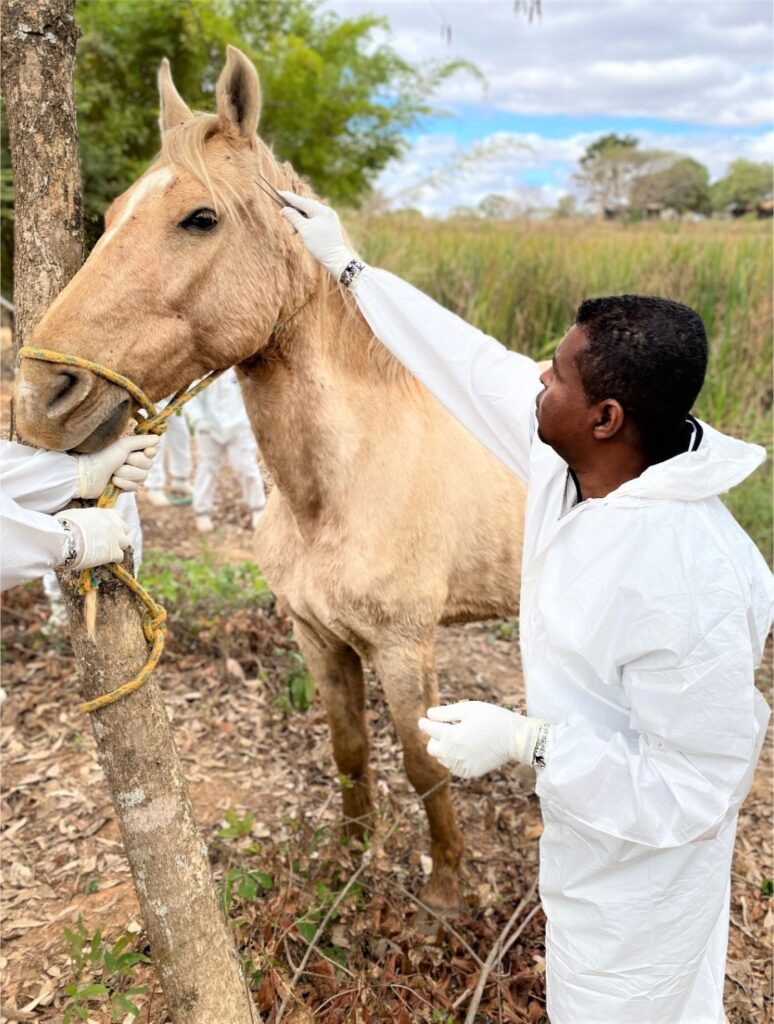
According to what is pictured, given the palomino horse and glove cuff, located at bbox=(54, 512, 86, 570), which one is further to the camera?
the palomino horse

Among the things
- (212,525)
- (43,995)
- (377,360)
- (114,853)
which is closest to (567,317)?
(212,525)

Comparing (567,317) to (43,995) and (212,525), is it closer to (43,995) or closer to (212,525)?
(212,525)

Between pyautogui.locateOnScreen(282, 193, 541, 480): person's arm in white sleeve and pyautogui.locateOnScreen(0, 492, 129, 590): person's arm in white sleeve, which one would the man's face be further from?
pyautogui.locateOnScreen(0, 492, 129, 590): person's arm in white sleeve

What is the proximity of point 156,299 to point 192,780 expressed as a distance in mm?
2313

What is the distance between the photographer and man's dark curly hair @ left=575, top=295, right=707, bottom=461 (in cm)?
135

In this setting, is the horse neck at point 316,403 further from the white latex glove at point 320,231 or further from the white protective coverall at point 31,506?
the white protective coverall at point 31,506

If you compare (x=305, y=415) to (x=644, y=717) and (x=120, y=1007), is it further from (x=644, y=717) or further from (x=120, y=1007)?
(x=120, y=1007)

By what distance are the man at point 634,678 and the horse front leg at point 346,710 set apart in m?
1.01

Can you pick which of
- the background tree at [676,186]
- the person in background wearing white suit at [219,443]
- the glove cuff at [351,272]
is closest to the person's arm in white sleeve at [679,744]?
the glove cuff at [351,272]

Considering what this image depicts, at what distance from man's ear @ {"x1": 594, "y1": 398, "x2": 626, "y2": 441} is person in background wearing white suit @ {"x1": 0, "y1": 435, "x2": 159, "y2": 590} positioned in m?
1.02

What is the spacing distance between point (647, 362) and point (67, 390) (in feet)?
3.97

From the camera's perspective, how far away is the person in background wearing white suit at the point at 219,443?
620cm

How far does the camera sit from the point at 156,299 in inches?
69.1

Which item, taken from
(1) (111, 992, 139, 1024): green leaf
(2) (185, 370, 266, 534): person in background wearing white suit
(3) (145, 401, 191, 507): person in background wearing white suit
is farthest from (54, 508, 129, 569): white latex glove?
(3) (145, 401, 191, 507): person in background wearing white suit
